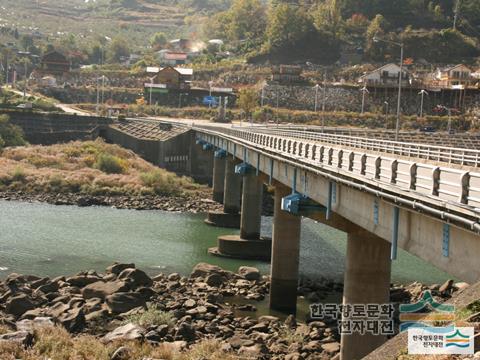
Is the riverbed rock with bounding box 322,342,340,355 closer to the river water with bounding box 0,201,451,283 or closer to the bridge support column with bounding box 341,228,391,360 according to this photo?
the bridge support column with bounding box 341,228,391,360

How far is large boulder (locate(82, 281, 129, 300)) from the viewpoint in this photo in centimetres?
3522

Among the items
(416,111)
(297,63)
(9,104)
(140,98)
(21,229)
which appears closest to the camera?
(21,229)

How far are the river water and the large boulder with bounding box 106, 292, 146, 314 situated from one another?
8712 millimetres

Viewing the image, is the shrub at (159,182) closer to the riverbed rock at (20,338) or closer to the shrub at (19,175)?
the shrub at (19,175)

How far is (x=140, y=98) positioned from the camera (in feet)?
480

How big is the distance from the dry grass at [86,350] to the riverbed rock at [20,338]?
229mm

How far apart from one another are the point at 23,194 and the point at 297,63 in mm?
95774

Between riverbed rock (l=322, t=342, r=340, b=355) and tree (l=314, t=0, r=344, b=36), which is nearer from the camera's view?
riverbed rock (l=322, t=342, r=340, b=355)

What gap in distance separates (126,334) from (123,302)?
688 centimetres

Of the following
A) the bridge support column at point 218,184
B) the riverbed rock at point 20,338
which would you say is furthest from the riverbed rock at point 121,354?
the bridge support column at point 218,184

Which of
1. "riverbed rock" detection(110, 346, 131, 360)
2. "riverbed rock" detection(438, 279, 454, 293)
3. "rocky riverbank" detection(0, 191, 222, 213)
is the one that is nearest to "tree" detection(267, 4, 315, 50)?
"rocky riverbank" detection(0, 191, 222, 213)

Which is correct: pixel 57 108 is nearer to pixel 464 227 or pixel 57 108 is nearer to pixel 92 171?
pixel 92 171

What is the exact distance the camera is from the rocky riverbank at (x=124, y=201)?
73125 millimetres

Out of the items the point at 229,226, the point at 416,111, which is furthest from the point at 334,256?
the point at 416,111
